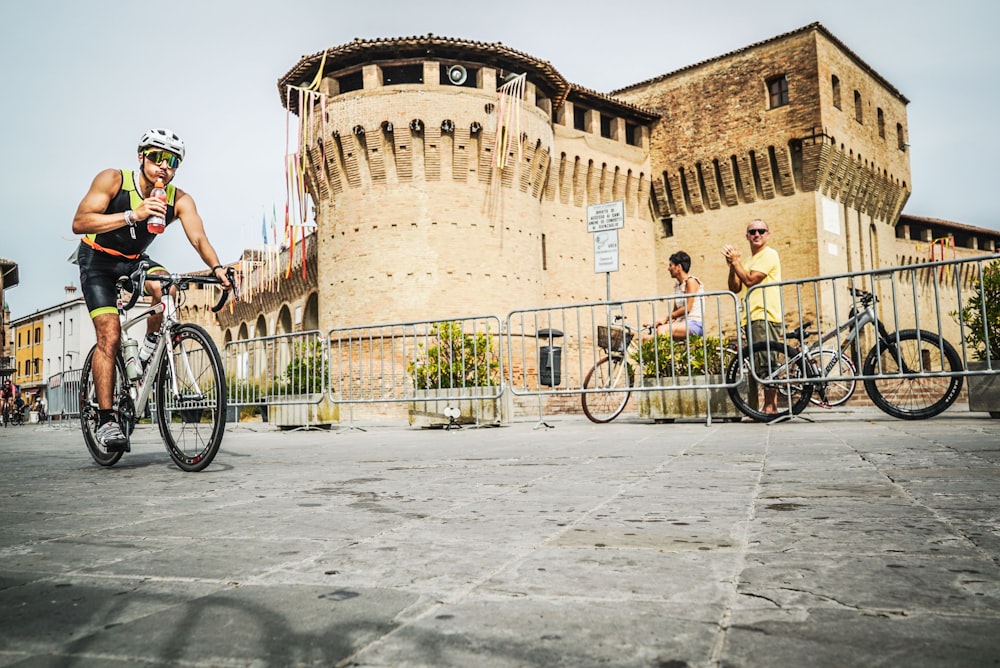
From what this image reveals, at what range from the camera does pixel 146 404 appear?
450 cm

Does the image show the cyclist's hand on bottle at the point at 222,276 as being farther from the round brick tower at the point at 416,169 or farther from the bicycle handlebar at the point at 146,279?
the round brick tower at the point at 416,169

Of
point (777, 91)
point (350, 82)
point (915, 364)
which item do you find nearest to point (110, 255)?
point (915, 364)

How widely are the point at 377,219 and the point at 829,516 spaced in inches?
849

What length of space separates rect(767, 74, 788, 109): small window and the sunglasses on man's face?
26.6m

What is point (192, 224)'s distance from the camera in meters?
4.63

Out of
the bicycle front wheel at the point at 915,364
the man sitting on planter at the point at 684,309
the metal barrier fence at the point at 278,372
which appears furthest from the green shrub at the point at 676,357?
the metal barrier fence at the point at 278,372

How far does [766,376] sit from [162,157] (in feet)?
17.6

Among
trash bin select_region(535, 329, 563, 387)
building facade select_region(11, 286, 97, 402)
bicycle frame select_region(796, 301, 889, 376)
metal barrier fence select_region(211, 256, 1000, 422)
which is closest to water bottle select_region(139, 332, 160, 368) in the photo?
metal barrier fence select_region(211, 256, 1000, 422)

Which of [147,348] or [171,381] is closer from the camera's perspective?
[171,381]

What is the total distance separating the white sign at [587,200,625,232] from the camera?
398 inches

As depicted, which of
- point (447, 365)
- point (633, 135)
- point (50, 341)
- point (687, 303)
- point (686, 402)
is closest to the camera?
point (686, 402)

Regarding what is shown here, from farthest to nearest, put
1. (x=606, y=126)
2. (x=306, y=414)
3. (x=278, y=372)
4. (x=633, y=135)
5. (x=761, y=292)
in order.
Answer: (x=633, y=135) < (x=606, y=126) < (x=278, y=372) < (x=306, y=414) < (x=761, y=292)

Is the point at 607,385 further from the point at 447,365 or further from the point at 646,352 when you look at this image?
the point at 447,365

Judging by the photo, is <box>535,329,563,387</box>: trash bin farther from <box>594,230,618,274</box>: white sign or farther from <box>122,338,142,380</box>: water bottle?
<box>122,338,142,380</box>: water bottle
